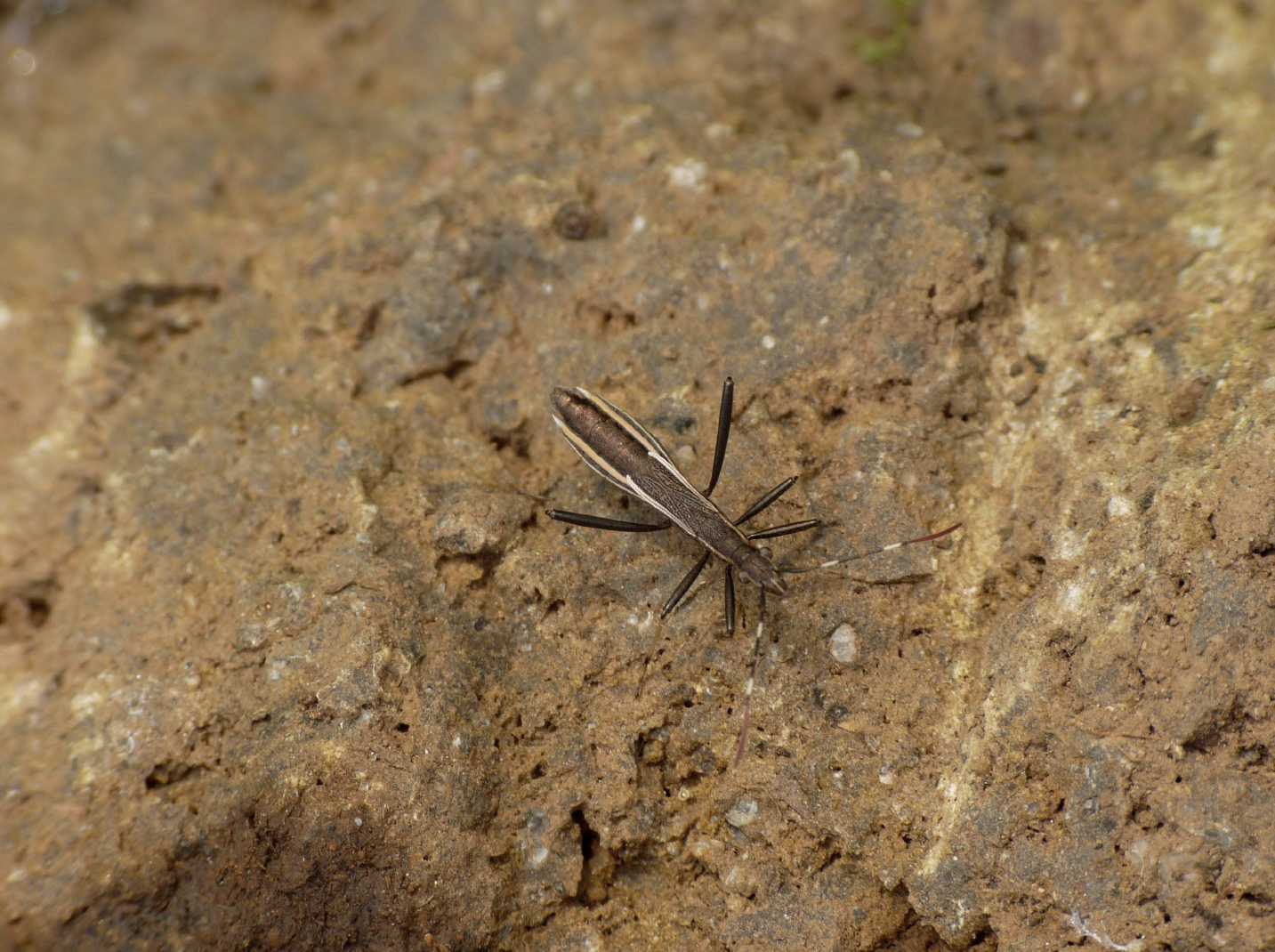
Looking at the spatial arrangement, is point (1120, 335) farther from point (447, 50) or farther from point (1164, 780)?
point (447, 50)

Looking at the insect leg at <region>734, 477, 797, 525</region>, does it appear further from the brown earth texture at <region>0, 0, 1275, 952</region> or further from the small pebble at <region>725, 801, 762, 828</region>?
the small pebble at <region>725, 801, 762, 828</region>

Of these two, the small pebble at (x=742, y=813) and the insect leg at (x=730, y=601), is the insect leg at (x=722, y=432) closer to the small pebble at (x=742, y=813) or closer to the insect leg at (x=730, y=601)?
the insect leg at (x=730, y=601)

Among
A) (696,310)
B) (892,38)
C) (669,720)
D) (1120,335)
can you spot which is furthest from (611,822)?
(892,38)

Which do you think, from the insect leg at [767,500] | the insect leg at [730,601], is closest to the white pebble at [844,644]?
the insect leg at [730,601]

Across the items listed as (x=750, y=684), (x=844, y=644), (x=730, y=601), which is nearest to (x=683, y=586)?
(x=730, y=601)

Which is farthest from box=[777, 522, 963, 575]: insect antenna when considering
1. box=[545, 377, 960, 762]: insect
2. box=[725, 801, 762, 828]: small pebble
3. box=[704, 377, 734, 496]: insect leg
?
box=[725, 801, 762, 828]: small pebble

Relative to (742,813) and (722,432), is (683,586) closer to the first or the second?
(722,432)
